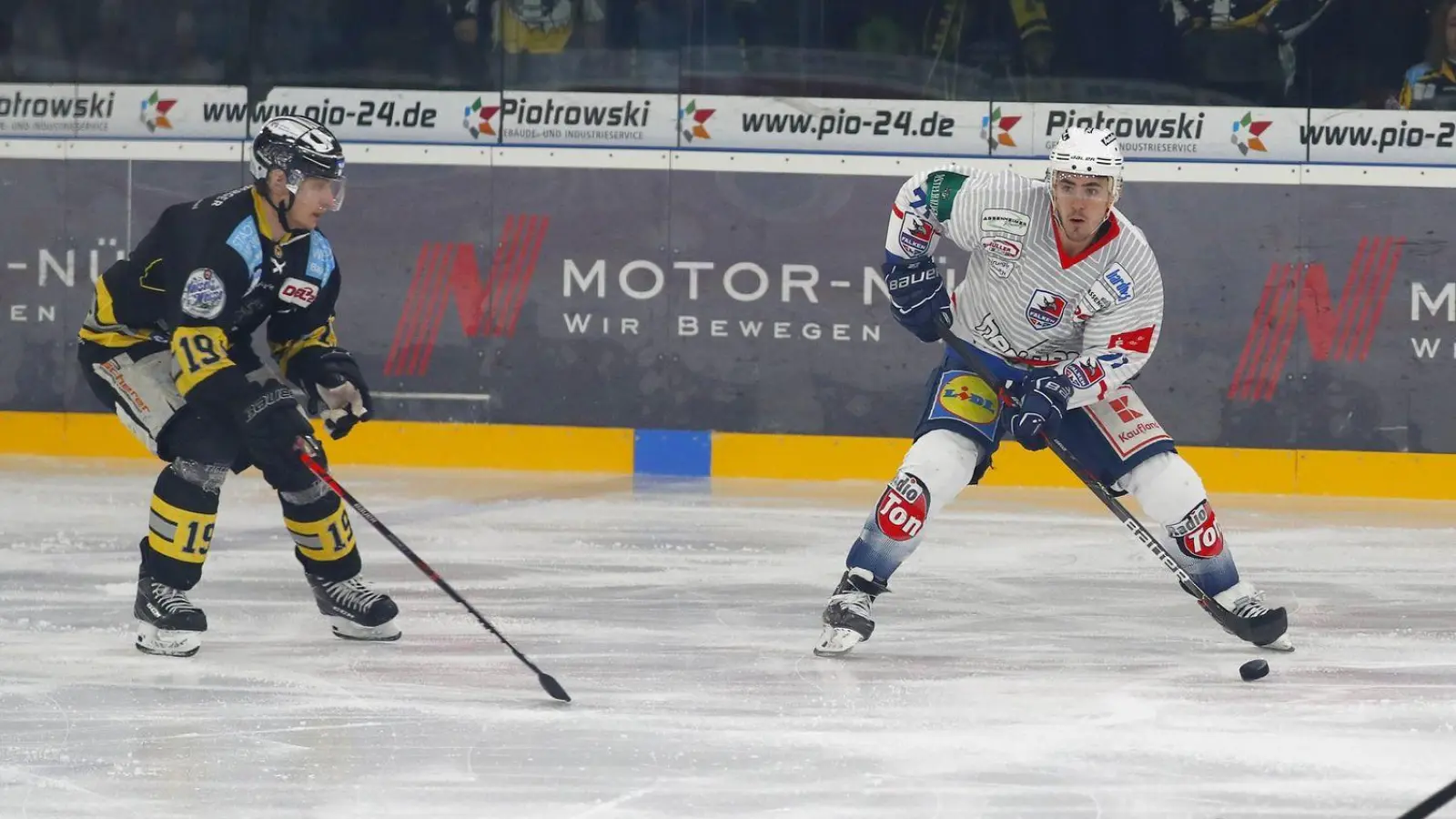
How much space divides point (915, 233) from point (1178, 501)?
799 millimetres

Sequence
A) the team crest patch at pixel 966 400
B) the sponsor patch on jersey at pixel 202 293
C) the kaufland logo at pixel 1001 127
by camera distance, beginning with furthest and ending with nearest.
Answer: the kaufland logo at pixel 1001 127 < the team crest patch at pixel 966 400 < the sponsor patch on jersey at pixel 202 293

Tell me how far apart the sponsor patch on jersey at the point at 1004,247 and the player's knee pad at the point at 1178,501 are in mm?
516

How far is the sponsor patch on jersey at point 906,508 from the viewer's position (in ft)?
14.9

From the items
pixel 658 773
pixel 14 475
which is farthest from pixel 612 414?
pixel 658 773

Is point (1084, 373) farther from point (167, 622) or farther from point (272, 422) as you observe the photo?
point (167, 622)

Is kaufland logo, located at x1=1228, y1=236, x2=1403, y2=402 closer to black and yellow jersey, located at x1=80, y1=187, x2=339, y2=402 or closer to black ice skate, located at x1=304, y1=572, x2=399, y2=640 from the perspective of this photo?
black ice skate, located at x1=304, y1=572, x2=399, y2=640

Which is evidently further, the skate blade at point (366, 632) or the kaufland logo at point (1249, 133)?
the kaufland logo at point (1249, 133)

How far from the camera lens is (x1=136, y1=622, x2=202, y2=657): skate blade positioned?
14.6 ft

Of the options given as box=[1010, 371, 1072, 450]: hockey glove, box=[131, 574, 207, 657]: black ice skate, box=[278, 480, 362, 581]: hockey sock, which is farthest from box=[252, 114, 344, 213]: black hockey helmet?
box=[1010, 371, 1072, 450]: hockey glove

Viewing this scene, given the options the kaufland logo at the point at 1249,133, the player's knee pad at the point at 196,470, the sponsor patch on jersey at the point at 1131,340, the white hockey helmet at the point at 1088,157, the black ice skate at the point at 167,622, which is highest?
the kaufland logo at the point at 1249,133

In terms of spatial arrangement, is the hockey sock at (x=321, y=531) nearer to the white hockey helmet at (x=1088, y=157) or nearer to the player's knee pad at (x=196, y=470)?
the player's knee pad at (x=196, y=470)

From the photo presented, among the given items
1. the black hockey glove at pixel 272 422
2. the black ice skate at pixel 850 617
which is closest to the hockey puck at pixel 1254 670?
the black ice skate at pixel 850 617

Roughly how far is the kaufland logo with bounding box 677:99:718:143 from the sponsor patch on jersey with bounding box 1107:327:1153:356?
3.52 meters

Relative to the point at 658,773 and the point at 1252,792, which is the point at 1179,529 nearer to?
the point at 1252,792
